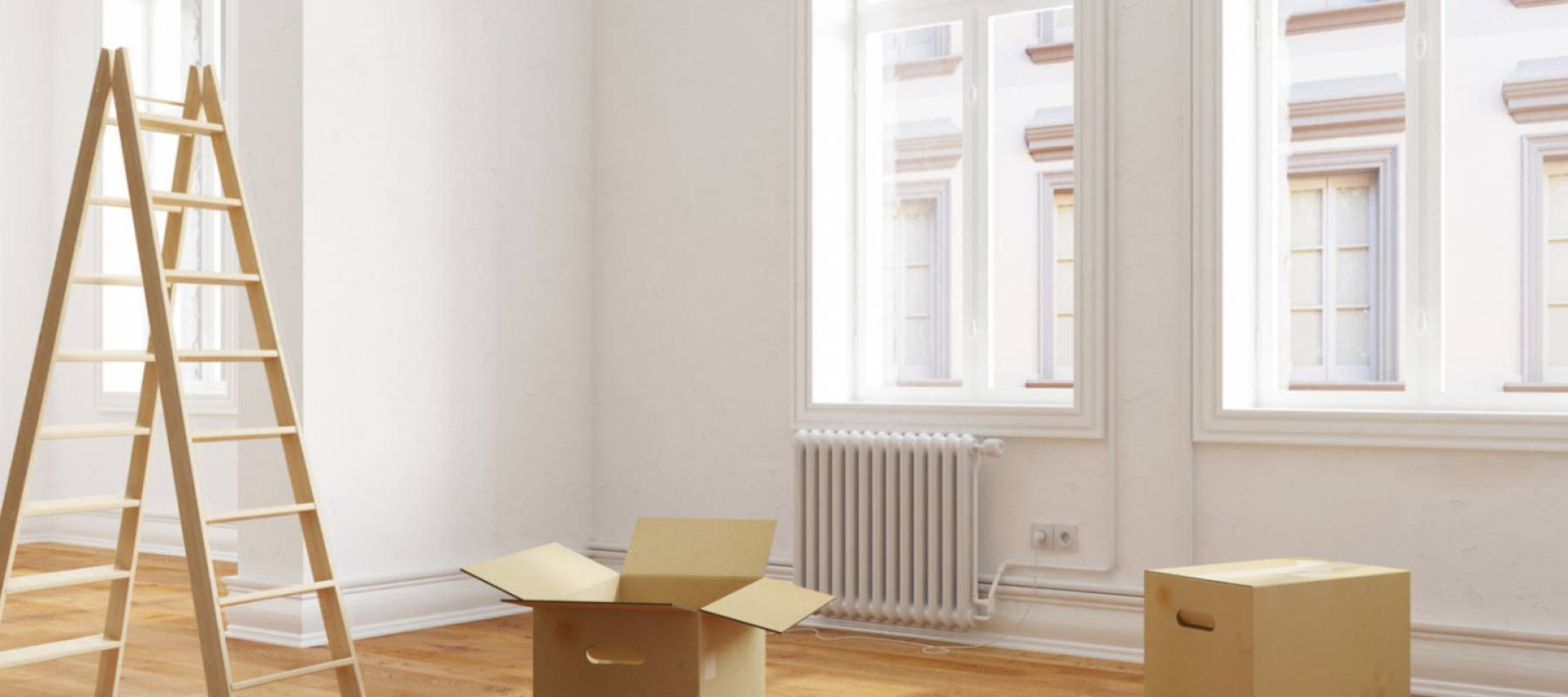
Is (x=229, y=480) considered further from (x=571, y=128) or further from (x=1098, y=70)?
(x=1098, y=70)

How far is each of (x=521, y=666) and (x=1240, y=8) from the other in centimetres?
291

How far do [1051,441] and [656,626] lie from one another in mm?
2437

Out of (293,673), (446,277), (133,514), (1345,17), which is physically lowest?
(293,673)

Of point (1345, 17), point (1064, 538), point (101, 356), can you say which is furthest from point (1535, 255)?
point (101, 356)

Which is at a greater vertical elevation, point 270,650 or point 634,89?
point 634,89

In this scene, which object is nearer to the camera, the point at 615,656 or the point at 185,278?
the point at 615,656

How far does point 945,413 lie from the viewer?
4.32 m

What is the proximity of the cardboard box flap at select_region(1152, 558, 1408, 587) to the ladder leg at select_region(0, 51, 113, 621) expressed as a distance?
7.66ft

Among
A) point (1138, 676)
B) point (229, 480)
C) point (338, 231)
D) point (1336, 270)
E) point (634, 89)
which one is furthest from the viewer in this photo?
point (229, 480)

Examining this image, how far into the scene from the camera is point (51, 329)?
268 cm

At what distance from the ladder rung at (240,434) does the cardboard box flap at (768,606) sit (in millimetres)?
1342

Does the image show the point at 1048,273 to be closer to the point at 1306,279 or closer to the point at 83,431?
the point at 1306,279

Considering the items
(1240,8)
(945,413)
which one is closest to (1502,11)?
(1240,8)

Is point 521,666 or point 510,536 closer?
point 521,666
